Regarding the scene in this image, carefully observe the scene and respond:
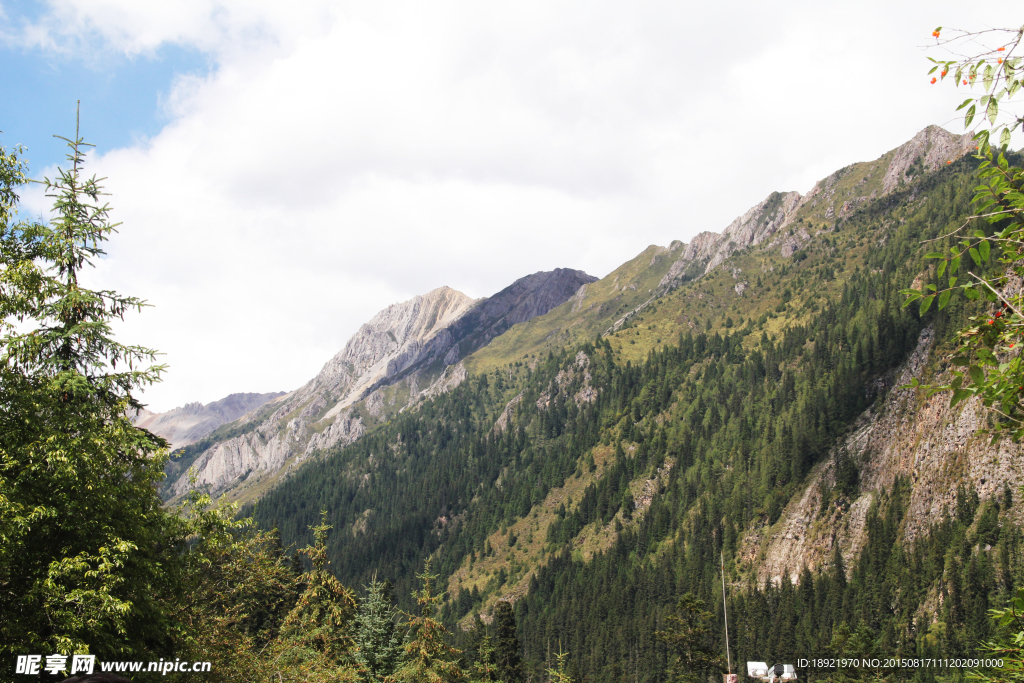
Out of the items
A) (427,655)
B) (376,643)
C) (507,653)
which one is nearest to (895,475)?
(507,653)

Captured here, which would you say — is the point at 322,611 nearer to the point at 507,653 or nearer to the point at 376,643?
the point at 376,643

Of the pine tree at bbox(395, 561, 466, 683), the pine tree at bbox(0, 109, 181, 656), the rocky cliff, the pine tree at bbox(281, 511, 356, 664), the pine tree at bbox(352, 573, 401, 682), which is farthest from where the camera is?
the rocky cliff

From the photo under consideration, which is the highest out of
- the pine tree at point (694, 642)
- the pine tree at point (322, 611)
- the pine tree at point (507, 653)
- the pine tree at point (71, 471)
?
the pine tree at point (71, 471)

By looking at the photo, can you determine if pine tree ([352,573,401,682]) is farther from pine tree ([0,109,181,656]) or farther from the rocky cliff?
the rocky cliff

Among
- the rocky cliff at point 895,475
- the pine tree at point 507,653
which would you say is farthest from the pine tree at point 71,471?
the rocky cliff at point 895,475

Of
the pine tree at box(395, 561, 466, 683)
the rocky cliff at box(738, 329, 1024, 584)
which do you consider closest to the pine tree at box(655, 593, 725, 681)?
the pine tree at box(395, 561, 466, 683)

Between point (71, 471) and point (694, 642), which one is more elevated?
point (71, 471)

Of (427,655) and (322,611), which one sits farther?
(322,611)

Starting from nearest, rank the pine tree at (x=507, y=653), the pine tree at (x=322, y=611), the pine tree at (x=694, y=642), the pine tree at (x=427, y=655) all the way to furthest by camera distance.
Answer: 1. the pine tree at (x=427, y=655)
2. the pine tree at (x=322, y=611)
3. the pine tree at (x=694, y=642)
4. the pine tree at (x=507, y=653)

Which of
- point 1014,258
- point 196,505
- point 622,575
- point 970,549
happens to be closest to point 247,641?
point 196,505

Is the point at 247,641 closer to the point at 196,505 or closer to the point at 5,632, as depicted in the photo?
the point at 196,505

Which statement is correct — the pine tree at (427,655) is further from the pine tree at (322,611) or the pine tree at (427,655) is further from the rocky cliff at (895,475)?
the rocky cliff at (895,475)

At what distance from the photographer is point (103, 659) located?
16.7m

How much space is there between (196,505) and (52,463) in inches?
247
